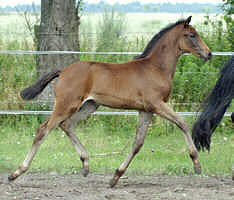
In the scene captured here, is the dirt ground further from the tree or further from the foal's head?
the tree

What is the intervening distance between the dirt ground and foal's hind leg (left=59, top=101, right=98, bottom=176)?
0.24 m

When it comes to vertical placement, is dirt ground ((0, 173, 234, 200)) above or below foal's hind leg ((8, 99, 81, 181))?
below

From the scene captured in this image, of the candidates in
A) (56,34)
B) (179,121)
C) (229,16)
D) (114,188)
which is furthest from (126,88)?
(229,16)

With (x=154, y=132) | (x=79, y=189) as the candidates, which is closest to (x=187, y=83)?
(x=154, y=132)

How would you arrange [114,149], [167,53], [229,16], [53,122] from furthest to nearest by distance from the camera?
[229,16], [114,149], [167,53], [53,122]

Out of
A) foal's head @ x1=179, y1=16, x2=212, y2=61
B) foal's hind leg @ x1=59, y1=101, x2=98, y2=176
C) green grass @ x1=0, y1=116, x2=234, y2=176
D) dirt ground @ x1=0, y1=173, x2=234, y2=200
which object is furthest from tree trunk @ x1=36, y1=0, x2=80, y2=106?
foal's head @ x1=179, y1=16, x2=212, y2=61

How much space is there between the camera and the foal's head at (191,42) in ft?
18.4

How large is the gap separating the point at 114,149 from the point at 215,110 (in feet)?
7.36

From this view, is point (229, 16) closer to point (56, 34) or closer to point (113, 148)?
point (56, 34)

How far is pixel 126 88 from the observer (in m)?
5.35

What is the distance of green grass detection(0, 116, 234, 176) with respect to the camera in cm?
622

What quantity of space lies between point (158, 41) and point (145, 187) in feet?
5.69

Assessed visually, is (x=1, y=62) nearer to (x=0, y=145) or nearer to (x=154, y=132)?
(x=0, y=145)

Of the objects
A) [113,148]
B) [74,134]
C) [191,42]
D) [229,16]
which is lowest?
[113,148]
